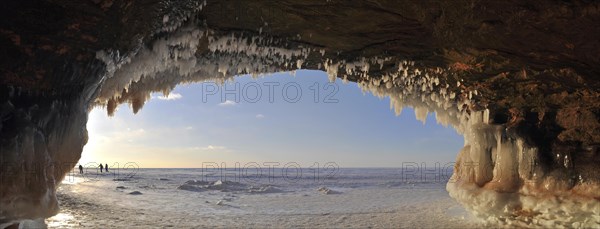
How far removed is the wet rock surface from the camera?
336 cm

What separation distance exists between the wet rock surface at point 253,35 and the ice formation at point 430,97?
16cm

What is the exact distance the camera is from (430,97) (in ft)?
25.3

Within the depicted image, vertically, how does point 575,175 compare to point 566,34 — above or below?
below

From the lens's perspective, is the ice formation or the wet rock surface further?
the ice formation

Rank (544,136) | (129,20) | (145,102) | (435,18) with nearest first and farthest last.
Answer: (129,20) → (435,18) → (544,136) → (145,102)

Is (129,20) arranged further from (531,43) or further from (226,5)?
(531,43)

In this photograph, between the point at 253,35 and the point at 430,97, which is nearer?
the point at 253,35

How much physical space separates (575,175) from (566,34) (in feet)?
12.6

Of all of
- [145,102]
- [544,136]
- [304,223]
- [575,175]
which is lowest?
[304,223]

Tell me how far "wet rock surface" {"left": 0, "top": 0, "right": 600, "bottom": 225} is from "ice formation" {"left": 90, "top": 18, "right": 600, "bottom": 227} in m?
0.16

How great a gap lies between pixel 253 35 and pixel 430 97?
13.5 ft

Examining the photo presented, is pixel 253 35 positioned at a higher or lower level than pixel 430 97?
higher

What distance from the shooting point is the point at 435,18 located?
13.1 feet

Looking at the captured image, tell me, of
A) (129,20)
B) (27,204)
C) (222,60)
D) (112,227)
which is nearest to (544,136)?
(222,60)
